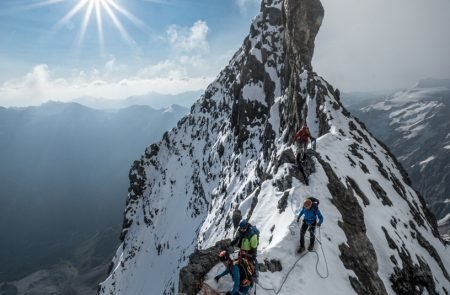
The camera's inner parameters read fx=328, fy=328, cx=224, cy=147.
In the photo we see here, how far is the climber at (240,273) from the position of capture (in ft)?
42.5

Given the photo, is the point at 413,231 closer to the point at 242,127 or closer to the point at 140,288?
the point at 242,127

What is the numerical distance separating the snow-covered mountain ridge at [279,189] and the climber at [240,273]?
5.26ft

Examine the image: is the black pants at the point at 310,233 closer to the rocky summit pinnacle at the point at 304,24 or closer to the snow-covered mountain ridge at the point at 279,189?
the snow-covered mountain ridge at the point at 279,189

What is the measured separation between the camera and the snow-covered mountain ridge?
803 inches

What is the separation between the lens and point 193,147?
134 meters

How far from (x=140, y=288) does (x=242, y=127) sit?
6161 centimetres

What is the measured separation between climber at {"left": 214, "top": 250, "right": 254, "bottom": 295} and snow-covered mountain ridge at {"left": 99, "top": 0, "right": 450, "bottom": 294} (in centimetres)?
160

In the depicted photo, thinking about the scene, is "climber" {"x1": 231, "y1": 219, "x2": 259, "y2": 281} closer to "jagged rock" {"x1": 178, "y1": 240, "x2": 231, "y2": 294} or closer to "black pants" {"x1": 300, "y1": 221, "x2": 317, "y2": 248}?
"jagged rock" {"x1": 178, "y1": 240, "x2": 231, "y2": 294}

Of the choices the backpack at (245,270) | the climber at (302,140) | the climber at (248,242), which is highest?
the climber at (302,140)

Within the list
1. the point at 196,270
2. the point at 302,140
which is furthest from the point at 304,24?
the point at 196,270

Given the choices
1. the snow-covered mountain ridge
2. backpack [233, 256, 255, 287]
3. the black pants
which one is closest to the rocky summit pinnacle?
the snow-covered mountain ridge

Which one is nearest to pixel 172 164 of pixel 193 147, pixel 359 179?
pixel 193 147

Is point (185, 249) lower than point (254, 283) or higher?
lower

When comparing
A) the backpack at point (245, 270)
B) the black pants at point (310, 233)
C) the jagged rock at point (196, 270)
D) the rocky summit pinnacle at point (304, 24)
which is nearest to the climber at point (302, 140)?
the black pants at point (310, 233)
